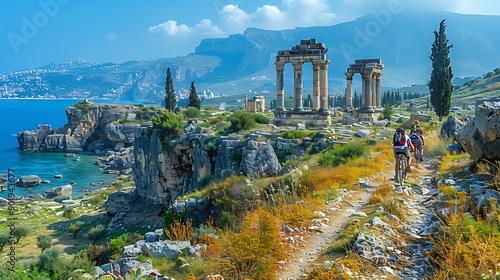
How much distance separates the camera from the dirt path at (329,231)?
7.20 meters

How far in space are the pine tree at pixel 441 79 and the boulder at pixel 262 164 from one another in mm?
25017

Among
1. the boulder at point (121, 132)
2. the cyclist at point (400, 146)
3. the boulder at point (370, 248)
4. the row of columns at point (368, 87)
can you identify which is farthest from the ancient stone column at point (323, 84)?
the boulder at point (121, 132)

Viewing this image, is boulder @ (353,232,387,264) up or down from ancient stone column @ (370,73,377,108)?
down

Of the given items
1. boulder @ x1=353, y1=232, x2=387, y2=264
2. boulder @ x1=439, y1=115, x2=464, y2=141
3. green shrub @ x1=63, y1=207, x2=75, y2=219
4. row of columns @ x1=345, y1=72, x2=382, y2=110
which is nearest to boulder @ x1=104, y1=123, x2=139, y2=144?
green shrub @ x1=63, y1=207, x2=75, y2=219

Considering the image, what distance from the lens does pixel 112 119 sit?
101750 millimetres

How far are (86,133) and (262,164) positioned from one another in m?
92.6

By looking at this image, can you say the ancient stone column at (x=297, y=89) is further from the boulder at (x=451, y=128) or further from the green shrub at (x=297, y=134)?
the boulder at (x=451, y=128)

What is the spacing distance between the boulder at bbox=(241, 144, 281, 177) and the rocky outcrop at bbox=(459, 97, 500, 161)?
7670mm

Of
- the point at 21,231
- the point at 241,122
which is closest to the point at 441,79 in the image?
the point at 241,122

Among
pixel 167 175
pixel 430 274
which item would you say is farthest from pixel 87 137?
pixel 430 274

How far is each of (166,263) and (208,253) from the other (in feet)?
3.09

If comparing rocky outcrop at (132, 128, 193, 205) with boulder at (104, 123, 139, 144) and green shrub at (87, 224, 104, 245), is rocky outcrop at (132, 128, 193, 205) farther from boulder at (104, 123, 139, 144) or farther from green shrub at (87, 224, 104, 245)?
boulder at (104, 123, 139, 144)

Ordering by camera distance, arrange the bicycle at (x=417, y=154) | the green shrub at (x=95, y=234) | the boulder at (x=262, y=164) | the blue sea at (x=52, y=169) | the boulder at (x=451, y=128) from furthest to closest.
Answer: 1. the blue sea at (x=52, y=169)
2. the green shrub at (x=95, y=234)
3. the boulder at (x=451, y=128)
4. the boulder at (x=262, y=164)
5. the bicycle at (x=417, y=154)

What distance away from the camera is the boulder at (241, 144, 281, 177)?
55.3ft
